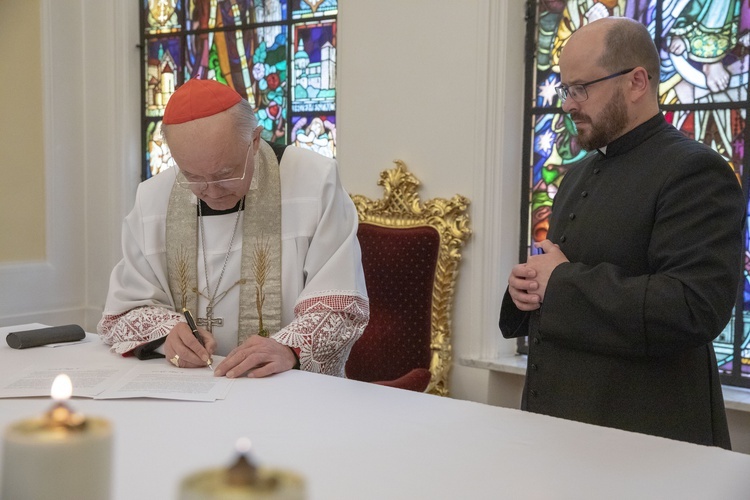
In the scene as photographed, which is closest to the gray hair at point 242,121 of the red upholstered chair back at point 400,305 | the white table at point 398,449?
the white table at point 398,449

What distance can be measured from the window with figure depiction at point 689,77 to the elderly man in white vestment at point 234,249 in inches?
70.7

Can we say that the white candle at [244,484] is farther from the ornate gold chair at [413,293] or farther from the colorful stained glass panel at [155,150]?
the colorful stained glass panel at [155,150]

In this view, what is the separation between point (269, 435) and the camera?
6.34ft

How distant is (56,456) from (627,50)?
2.23 meters

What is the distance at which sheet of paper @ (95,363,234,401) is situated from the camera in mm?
2264

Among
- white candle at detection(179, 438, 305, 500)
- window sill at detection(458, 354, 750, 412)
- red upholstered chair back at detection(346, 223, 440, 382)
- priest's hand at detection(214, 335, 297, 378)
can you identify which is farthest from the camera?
red upholstered chair back at detection(346, 223, 440, 382)

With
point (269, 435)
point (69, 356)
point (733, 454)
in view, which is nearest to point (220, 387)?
point (269, 435)

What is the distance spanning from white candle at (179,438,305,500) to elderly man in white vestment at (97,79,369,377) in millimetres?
2057

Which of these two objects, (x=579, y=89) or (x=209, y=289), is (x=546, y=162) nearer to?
(x=579, y=89)

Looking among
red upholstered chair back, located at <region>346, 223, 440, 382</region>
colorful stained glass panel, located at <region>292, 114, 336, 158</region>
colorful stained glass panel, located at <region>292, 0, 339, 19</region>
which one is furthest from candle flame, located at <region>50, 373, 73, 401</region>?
colorful stained glass panel, located at <region>292, 0, 339, 19</region>

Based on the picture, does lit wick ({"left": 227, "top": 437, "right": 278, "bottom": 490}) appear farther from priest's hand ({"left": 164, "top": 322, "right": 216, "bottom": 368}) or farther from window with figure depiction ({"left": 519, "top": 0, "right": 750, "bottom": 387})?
window with figure depiction ({"left": 519, "top": 0, "right": 750, "bottom": 387})

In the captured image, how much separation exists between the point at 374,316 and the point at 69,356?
6.67ft

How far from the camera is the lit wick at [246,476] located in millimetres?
622

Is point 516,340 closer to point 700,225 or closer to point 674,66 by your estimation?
point 674,66
